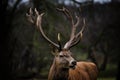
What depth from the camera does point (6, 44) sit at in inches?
703

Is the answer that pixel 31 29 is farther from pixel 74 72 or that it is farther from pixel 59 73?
pixel 59 73

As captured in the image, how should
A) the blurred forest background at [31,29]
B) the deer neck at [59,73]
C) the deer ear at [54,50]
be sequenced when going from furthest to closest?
1. the blurred forest background at [31,29]
2. the deer ear at [54,50]
3. the deer neck at [59,73]

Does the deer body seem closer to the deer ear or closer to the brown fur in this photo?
the brown fur

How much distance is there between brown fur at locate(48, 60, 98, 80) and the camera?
9859 millimetres

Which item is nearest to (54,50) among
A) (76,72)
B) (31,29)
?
(76,72)

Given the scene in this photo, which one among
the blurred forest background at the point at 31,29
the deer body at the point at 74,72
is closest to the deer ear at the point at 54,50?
the deer body at the point at 74,72

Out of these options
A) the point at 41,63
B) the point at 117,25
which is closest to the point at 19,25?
the point at 41,63

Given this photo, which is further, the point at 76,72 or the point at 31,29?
the point at 31,29

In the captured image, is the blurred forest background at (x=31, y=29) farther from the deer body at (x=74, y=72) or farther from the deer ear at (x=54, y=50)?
the deer ear at (x=54, y=50)

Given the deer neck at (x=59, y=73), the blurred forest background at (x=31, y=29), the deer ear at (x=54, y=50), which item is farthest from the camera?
the blurred forest background at (x=31, y=29)

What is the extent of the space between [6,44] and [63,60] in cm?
839

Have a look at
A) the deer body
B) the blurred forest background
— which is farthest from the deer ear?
the blurred forest background

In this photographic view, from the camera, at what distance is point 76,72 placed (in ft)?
36.4

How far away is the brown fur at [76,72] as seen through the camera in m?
9.86
